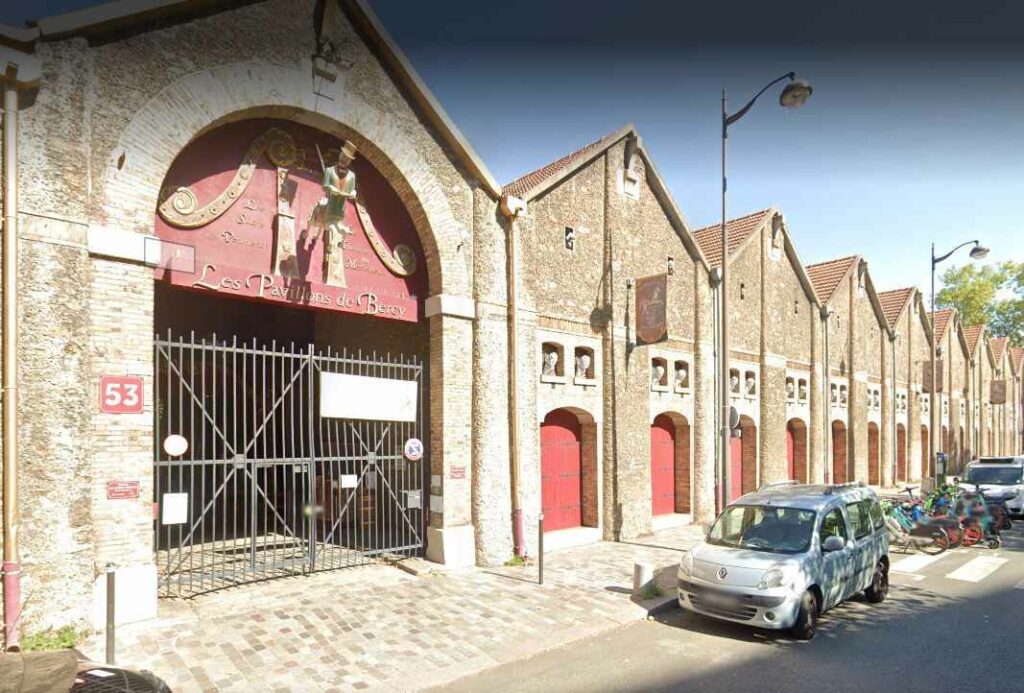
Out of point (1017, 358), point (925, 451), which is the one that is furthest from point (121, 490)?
point (1017, 358)

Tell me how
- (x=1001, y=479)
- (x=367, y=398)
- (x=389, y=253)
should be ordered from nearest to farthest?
(x=367, y=398) < (x=389, y=253) < (x=1001, y=479)

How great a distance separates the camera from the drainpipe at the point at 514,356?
1110 centimetres

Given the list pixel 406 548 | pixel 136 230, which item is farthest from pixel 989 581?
pixel 136 230

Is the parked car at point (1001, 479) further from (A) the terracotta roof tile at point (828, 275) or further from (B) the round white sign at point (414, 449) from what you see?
(B) the round white sign at point (414, 449)

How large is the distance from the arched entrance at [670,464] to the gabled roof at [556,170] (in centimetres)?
667

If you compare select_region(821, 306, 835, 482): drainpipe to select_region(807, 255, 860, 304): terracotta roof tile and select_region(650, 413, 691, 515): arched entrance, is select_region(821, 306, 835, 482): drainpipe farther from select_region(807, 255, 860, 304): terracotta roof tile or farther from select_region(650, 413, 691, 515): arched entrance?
select_region(650, 413, 691, 515): arched entrance

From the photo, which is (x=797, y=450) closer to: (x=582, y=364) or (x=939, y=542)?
(x=939, y=542)

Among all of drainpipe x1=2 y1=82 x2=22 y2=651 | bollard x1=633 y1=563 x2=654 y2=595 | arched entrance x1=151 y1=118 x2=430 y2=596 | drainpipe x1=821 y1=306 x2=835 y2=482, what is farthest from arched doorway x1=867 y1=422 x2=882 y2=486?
drainpipe x1=2 y1=82 x2=22 y2=651

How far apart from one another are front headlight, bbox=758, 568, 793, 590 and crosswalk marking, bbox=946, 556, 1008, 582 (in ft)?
19.2

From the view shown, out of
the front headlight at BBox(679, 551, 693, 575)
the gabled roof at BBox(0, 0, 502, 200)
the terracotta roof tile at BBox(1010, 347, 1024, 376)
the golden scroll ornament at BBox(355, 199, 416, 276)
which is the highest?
the gabled roof at BBox(0, 0, 502, 200)

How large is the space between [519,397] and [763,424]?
35.2ft

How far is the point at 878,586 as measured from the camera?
30.7ft

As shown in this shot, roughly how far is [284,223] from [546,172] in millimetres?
7228

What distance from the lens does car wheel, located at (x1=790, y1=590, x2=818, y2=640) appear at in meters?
7.54
